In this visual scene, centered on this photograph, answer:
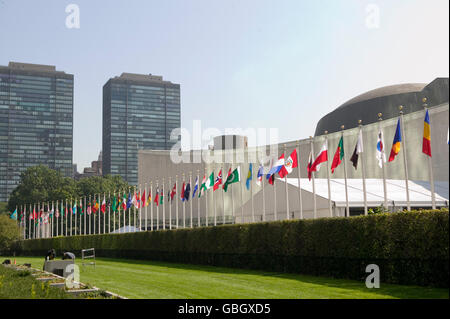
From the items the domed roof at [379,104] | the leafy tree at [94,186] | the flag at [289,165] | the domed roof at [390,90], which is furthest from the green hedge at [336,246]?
the leafy tree at [94,186]

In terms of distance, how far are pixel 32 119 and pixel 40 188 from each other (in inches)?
2817

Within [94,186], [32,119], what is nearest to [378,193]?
[94,186]

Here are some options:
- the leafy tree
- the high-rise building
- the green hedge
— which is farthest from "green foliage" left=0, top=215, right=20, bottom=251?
the high-rise building

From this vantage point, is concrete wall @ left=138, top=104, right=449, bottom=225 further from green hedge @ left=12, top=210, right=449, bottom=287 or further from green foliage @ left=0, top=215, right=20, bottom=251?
green foliage @ left=0, top=215, right=20, bottom=251

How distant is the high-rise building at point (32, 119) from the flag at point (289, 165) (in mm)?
149429

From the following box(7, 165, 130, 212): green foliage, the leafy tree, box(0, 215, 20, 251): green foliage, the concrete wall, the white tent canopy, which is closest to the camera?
the white tent canopy

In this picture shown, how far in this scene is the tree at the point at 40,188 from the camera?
316 ft

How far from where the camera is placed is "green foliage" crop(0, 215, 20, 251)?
221 ft

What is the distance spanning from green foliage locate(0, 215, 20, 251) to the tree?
2327 cm

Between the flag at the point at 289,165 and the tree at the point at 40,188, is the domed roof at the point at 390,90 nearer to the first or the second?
the flag at the point at 289,165

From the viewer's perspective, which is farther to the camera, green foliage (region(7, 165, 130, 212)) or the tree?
green foliage (region(7, 165, 130, 212))

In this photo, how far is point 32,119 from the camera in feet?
543
